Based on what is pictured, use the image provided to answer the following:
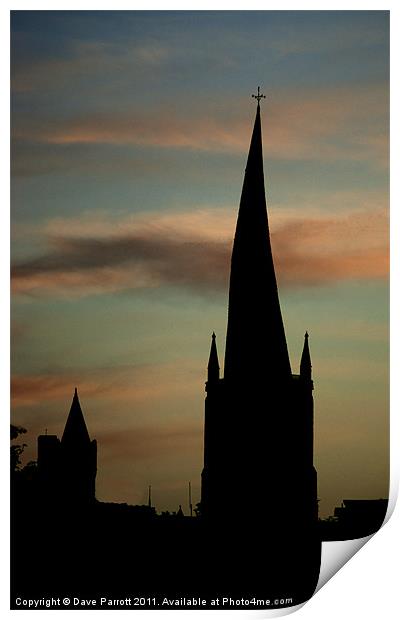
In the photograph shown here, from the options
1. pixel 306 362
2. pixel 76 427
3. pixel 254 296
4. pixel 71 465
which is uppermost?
pixel 254 296

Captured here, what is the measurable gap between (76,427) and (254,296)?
1000 mm

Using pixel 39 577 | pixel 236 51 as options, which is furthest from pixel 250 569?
pixel 236 51

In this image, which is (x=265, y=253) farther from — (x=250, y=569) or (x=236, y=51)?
(x=250, y=569)

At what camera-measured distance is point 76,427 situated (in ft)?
26.1

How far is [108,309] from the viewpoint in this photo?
7.97 m

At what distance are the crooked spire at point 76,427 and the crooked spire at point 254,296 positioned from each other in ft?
2.45

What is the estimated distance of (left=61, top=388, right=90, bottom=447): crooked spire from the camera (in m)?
7.90

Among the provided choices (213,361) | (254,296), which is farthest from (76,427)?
(254,296)

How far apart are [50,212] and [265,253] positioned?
95cm

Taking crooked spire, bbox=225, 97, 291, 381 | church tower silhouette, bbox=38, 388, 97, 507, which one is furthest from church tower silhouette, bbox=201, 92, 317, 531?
church tower silhouette, bbox=38, 388, 97, 507

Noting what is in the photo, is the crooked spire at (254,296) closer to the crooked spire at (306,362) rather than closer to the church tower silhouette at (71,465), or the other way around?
the crooked spire at (306,362)

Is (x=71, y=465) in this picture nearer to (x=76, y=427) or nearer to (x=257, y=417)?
(x=76, y=427)

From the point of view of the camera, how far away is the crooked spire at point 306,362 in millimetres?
8023

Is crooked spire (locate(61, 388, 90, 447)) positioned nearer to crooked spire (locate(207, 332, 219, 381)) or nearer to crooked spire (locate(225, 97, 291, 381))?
crooked spire (locate(207, 332, 219, 381))
